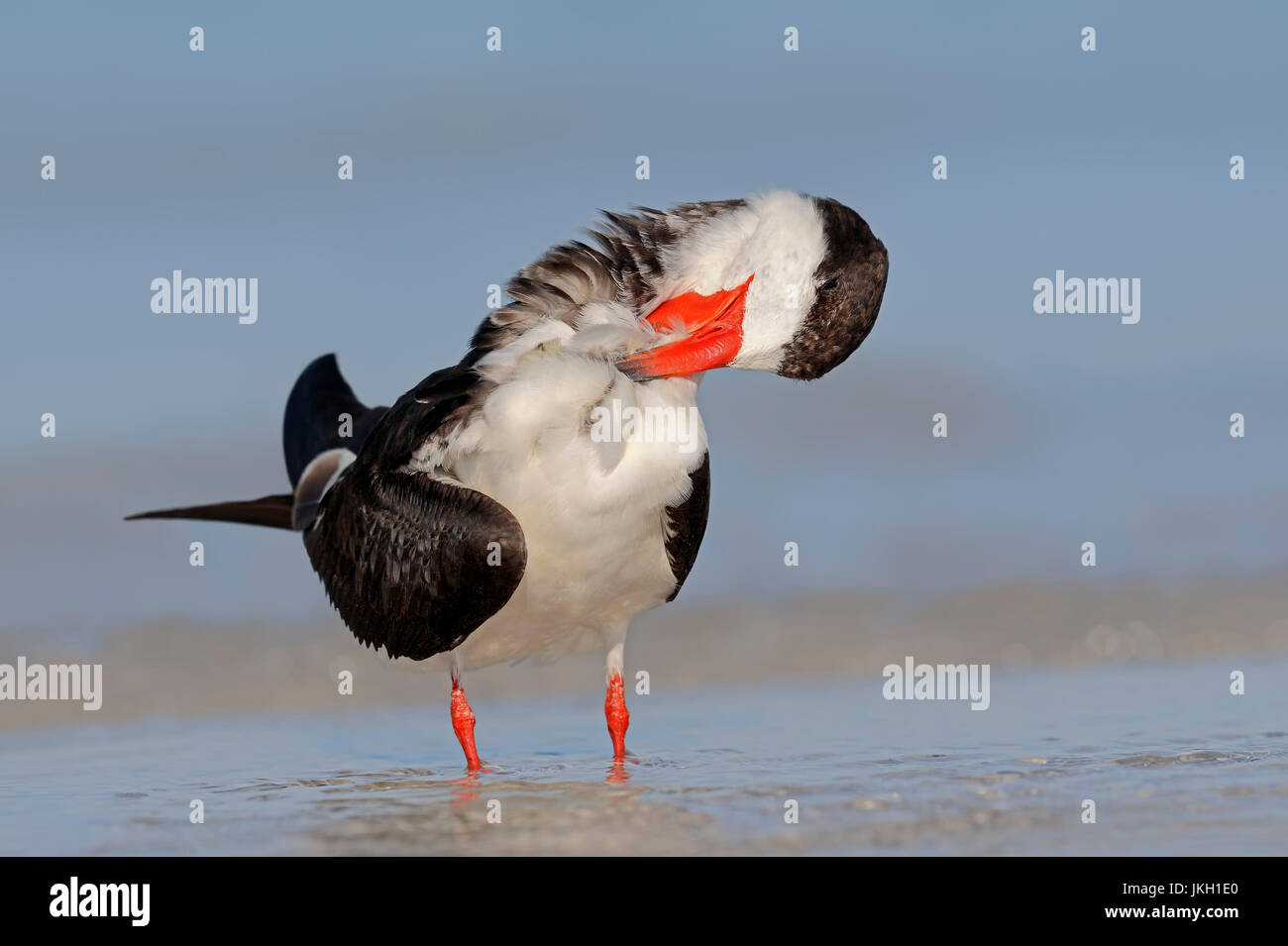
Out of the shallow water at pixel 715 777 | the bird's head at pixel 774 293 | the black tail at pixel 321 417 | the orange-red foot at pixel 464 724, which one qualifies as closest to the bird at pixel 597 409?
the bird's head at pixel 774 293

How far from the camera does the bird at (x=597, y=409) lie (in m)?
6.43

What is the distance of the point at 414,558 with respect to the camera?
6.92 meters

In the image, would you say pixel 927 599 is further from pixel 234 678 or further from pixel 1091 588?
pixel 234 678

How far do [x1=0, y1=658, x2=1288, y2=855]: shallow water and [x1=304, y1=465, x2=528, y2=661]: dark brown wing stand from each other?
639 mm

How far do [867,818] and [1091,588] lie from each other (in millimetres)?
6110

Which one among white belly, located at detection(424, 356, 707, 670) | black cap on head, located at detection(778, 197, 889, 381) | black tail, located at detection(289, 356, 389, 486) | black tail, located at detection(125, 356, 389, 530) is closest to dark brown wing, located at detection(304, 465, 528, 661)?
white belly, located at detection(424, 356, 707, 670)

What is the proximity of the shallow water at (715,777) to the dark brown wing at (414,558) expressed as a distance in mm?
639

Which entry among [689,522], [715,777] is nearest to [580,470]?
[689,522]

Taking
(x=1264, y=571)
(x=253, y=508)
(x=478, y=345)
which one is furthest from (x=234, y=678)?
(x=1264, y=571)

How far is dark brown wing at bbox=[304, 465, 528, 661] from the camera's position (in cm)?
661

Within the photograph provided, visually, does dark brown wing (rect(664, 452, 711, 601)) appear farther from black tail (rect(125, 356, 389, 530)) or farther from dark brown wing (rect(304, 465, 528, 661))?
black tail (rect(125, 356, 389, 530))

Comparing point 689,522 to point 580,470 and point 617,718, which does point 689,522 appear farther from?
point 617,718

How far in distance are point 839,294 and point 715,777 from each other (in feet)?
6.48
